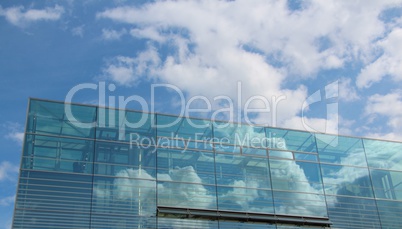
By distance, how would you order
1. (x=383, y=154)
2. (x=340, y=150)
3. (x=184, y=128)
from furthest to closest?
(x=383, y=154) < (x=340, y=150) < (x=184, y=128)

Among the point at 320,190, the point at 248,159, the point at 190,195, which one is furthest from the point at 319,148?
the point at 190,195

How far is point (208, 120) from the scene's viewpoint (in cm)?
2650

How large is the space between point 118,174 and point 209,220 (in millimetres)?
4969

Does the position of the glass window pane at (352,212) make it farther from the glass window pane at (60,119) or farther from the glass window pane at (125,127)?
the glass window pane at (60,119)

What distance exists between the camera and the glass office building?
22.4m

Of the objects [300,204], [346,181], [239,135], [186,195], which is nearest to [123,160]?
[186,195]

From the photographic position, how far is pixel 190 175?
24656mm

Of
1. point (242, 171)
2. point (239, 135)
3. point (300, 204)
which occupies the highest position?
point (239, 135)

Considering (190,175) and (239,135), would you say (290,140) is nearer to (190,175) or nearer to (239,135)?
(239,135)

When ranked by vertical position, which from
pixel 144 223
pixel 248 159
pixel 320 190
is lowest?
pixel 144 223

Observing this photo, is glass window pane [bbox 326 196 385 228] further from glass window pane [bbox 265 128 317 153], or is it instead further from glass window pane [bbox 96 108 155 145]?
glass window pane [bbox 96 108 155 145]

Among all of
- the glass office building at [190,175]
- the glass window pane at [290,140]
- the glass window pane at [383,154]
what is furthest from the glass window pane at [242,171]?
the glass window pane at [383,154]

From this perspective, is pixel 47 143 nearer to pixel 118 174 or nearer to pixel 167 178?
pixel 118 174

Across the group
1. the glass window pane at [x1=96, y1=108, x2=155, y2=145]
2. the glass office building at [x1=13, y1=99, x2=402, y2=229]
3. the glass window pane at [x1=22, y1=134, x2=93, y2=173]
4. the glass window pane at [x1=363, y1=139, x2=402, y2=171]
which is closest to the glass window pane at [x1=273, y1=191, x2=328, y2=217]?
the glass office building at [x1=13, y1=99, x2=402, y2=229]
